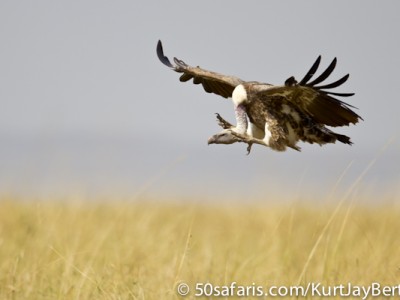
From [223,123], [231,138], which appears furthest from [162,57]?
[231,138]

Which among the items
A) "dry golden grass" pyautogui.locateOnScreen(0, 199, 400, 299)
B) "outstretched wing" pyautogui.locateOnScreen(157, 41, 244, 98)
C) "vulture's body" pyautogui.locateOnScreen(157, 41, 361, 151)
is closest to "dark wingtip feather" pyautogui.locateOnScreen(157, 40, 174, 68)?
"outstretched wing" pyautogui.locateOnScreen(157, 41, 244, 98)

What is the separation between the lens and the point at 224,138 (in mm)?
4816

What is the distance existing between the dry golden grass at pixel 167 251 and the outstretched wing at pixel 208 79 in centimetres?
89

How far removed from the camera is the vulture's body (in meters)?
5.05

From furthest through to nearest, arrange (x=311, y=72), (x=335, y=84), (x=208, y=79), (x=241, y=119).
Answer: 1. (x=208, y=79)
2. (x=335, y=84)
3. (x=311, y=72)
4. (x=241, y=119)

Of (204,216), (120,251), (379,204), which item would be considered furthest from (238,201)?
(120,251)

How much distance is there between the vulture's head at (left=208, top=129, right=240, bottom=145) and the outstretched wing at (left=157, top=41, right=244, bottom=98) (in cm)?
72

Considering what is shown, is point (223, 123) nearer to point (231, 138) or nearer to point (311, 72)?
point (231, 138)

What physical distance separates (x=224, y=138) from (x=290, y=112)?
619 millimetres

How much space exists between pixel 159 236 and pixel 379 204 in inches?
109

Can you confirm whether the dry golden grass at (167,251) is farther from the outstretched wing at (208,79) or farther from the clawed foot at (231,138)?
the outstretched wing at (208,79)

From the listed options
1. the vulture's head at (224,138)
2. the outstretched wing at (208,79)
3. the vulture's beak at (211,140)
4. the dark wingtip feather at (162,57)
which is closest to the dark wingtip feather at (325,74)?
the outstretched wing at (208,79)

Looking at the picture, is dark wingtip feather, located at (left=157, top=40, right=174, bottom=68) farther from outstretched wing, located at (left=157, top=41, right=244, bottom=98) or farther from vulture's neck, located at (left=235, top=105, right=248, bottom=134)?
vulture's neck, located at (left=235, top=105, right=248, bottom=134)

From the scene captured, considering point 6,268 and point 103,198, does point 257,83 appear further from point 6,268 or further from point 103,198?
point 103,198
